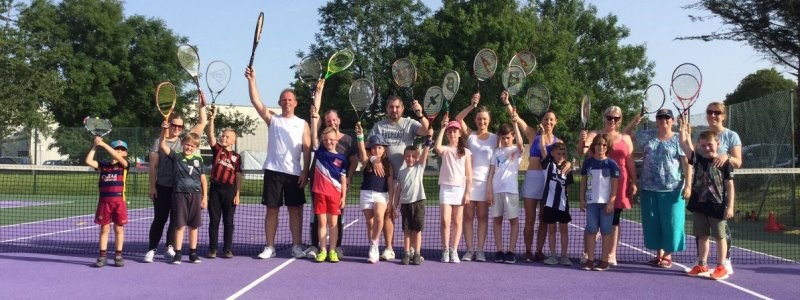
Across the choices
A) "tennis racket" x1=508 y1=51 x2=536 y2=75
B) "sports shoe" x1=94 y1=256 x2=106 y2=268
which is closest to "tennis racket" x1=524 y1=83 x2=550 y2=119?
"tennis racket" x1=508 y1=51 x2=536 y2=75

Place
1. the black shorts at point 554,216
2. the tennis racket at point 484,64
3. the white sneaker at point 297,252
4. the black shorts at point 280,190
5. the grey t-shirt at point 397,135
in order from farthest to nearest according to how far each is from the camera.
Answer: the tennis racket at point 484,64, the white sneaker at point 297,252, the black shorts at point 280,190, the grey t-shirt at point 397,135, the black shorts at point 554,216

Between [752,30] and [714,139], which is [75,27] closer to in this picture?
[752,30]

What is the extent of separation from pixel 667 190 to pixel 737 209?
26.5ft

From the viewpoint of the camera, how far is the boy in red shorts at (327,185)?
24.2ft

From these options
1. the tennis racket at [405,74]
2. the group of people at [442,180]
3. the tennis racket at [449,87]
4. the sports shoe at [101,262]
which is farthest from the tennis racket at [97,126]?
the tennis racket at [449,87]

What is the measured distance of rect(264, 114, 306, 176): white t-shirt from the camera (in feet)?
24.8

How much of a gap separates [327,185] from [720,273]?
390 centimetres

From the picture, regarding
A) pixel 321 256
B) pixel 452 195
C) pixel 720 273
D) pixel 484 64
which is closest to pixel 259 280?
pixel 321 256

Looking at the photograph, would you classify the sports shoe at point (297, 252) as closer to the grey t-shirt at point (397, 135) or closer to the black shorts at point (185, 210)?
the black shorts at point (185, 210)

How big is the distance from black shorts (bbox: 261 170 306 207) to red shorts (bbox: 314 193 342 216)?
35 cm

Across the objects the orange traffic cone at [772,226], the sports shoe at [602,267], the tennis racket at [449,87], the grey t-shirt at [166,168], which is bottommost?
the sports shoe at [602,267]

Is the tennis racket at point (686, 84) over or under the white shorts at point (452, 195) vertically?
over

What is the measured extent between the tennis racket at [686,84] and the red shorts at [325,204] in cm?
362

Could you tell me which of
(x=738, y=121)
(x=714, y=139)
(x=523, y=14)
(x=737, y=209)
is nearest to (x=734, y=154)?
(x=714, y=139)
